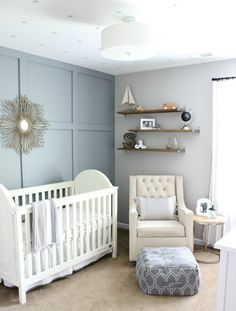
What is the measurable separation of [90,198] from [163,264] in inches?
40.0

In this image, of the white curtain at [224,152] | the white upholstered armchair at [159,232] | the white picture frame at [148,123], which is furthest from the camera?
the white picture frame at [148,123]

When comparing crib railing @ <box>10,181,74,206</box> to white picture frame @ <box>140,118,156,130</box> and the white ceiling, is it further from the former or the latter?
the white ceiling

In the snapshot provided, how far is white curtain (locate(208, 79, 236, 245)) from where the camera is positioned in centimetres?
348

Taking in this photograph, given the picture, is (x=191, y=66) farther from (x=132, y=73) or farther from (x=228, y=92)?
(x=132, y=73)

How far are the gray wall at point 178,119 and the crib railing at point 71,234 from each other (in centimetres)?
108

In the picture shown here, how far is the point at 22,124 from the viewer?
10.6ft

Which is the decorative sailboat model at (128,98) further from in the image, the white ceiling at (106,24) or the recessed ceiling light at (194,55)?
the recessed ceiling light at (194,55)

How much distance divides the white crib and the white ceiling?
1.42 m

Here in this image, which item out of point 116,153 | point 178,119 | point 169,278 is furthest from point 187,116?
point 169,278

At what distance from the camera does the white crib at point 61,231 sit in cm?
250

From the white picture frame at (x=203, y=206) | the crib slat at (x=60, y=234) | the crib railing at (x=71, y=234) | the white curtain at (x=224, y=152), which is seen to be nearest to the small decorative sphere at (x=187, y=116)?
the white curtain at (x=224, y=152)

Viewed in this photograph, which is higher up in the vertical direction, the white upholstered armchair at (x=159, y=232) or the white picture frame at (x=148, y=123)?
the white picture frame at (x=148, y=123)

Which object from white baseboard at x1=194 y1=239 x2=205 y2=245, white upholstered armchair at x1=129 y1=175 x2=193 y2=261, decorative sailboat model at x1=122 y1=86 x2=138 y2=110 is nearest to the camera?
white upholstered armchair at x1=129 y1=175 x2=193 y2=261

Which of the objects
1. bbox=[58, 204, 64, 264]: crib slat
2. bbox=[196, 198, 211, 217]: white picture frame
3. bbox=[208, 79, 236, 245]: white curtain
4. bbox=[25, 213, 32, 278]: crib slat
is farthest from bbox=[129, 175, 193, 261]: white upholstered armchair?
bbox=[25, 213, 32, 278]: crib slat
